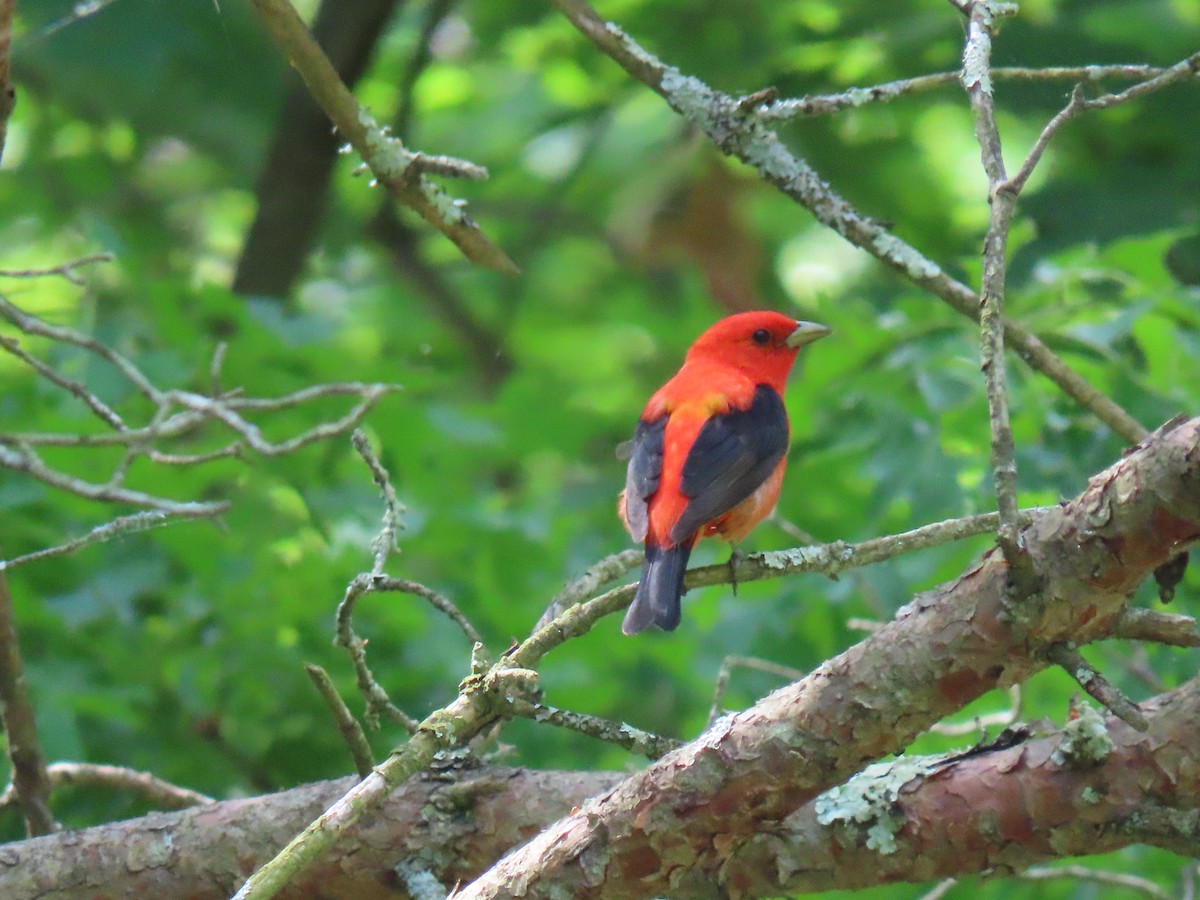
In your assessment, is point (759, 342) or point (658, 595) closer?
point (658, 595)

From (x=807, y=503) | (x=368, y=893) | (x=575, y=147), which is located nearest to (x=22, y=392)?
(x=368, y=893)

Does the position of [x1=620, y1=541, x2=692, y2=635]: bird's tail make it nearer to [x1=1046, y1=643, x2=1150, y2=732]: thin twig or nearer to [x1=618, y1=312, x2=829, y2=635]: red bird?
[x1=618, y1=312, x2=829, y2=635]: red bird

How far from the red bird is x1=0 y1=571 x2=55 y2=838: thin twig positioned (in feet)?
5.16

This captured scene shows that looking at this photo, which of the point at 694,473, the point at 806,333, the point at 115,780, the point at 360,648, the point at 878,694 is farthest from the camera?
the point at 806,333

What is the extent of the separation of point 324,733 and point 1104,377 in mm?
2964

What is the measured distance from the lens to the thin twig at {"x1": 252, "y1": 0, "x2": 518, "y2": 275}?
325 centimetres

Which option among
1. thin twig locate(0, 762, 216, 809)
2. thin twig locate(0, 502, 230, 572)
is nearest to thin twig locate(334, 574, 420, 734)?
thin twig locate(0, 502, 230, 572)

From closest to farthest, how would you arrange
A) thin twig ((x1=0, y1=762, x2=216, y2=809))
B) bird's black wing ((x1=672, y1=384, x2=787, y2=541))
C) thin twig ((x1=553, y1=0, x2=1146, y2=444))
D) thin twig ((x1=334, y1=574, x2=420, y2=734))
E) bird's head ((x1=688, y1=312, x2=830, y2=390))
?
thin twig ((x1=334, y1=574, x2=420, y2=734))
thin twig ((x1=553, y1=0, x2=1146, y2=444))
thin twig ((x1=0, y1=762, x2=216, y2=809))
bird's black wing ((x1=672, y1=384, x2=787, y2=541))
bird's head ((x1=688, y1=312, x2=830, y2=390))

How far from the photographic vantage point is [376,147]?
3406 millimetres

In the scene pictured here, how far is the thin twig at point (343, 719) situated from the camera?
8.48ft

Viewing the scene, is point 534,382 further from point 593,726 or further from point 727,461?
point 593,726

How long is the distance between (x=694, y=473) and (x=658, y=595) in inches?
25.8

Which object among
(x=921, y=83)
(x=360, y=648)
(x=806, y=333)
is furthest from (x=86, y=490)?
(x=806, y=333)

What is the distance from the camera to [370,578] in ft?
9.23
